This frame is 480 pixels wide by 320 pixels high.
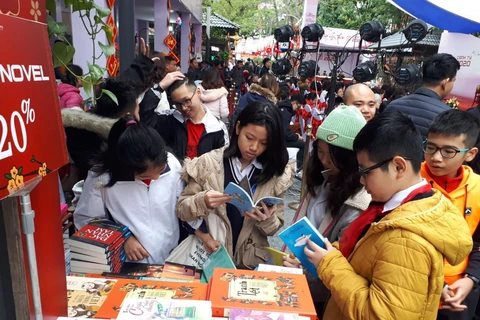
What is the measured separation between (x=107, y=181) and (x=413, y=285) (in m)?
1.35

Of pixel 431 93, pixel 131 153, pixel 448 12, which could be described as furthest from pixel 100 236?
pixel 448 12

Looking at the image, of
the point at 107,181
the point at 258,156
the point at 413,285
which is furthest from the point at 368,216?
the point at 107,181

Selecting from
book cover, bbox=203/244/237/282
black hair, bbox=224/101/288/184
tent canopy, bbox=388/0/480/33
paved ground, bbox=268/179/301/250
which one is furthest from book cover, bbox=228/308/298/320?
tent canopy, bbox=388/0/480/33

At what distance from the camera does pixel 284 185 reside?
177 cm

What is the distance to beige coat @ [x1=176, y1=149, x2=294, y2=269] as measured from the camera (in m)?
1.72

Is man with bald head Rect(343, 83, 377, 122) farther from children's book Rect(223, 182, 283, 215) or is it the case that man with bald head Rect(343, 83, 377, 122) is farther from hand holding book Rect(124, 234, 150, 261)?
hand holding book Rect(124, 234, 150, 261)

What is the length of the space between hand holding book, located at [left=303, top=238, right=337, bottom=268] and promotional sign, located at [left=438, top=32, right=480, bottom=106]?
4.51m

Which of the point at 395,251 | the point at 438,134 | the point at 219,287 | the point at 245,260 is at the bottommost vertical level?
the point at 245,260

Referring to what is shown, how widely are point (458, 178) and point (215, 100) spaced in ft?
12.8

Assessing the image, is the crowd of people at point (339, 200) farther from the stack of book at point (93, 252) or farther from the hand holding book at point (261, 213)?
the stack of book at point (93, 252)

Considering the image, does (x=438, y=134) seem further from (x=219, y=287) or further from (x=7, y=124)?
(x=7, y=124)

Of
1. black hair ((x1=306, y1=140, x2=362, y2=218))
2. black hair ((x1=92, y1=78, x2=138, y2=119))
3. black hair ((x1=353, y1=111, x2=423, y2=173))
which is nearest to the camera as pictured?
black hair ((x1=353, y1=111, x2=423, y2=173))

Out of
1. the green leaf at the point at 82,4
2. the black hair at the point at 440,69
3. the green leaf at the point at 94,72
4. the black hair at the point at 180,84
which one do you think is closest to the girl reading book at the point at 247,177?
the green leaf at the point at 94,72

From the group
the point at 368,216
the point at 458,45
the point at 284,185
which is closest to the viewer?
the point at 368,216
